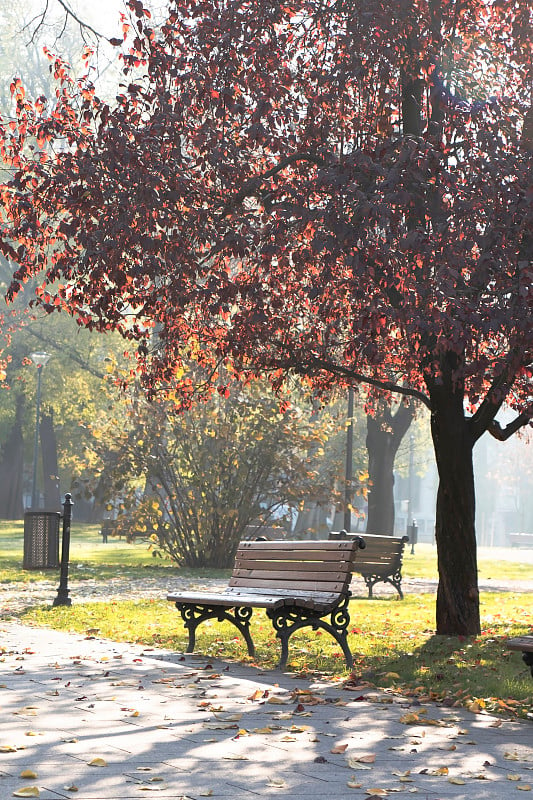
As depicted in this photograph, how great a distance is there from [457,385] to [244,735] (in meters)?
5.54

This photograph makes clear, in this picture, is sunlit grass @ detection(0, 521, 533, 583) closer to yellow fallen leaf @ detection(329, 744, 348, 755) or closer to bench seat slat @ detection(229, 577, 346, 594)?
bench seat slat @ detection(229, 577, 346, 594)

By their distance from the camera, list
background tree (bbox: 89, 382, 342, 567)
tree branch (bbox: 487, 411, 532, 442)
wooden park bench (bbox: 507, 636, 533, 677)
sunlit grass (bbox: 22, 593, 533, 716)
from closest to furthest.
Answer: wooden park bench (bbox: 507, 636, 533, 677) < sunlit grass (bbox: 22, 593, 533, 716) < tree branch (bbox: 487, 411, 532, 442) < background tree (bbox: 89, 382, 342, 567)

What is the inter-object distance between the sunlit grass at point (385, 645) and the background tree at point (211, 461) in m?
7.71

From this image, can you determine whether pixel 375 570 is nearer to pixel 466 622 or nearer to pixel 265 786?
pixel 466 622

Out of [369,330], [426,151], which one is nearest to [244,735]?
[369,330]

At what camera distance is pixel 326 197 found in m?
10.4

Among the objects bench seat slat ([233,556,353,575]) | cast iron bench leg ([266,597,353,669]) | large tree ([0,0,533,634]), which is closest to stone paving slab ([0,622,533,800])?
cast iron bench leg ([266,597,353,669])

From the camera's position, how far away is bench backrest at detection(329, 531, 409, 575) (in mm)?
18188

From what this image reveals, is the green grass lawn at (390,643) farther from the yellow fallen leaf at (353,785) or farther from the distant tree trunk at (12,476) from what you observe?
the distant tree trunk at (12,476)

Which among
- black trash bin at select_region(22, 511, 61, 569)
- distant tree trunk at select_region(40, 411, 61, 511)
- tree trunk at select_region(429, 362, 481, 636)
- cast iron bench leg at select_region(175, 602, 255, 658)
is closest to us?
cast iron bench leg at select_region(175, 602, 255, 658)

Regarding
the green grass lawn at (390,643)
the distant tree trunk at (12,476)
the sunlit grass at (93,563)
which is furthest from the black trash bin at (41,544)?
the distant tree trunk at (12,476)

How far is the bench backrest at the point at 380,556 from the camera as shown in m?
18.2

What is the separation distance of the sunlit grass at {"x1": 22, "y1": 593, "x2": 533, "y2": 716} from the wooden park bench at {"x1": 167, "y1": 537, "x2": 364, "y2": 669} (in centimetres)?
39

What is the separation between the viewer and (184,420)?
23.5 meters
